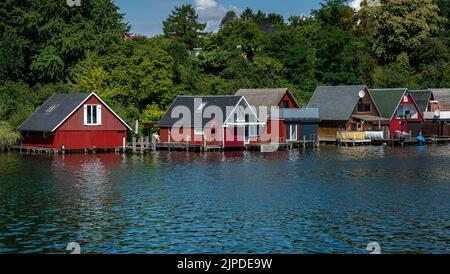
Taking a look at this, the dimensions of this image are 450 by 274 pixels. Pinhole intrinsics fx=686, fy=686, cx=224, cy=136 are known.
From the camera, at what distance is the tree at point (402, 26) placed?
11912 centimetres

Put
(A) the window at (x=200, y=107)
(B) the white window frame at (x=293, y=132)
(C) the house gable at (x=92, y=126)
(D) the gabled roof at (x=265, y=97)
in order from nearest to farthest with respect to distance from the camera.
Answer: (C) the house gable at (x=92, y=126) < (A) the window at (x=200, y=107) < (D) the gabled roof at (x=265, y=97) < (B) the white window frame at (x=293, y=132)

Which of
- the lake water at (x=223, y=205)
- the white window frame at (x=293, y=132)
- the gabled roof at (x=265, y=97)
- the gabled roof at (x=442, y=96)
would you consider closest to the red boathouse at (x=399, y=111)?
the gabled roof at (x=442, y=96)

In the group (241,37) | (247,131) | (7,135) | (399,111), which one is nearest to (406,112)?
(399,111)

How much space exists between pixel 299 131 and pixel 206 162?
2614 centimetres

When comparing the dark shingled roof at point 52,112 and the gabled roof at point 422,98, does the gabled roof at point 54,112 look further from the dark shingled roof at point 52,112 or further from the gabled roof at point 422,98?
the gabled roof at point 422,98

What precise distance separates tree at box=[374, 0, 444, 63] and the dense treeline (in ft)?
0.62

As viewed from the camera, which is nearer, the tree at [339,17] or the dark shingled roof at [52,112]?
the dark shingled roof at [52,112]

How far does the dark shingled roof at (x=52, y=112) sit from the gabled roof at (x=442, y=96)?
59964 millimetres

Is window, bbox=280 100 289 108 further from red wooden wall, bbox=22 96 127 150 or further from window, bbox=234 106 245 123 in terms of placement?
red wooden wall, bbox=22 96 127 150

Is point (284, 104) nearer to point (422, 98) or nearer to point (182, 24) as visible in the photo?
point (422, 98)

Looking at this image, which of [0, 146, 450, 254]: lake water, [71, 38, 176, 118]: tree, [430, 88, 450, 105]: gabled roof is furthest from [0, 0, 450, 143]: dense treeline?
[0, 146, 450, 254]: lake water
